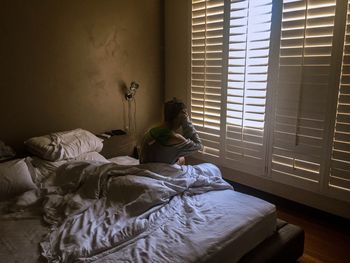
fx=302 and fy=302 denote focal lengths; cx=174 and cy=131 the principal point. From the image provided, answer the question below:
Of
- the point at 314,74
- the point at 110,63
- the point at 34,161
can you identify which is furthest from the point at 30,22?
the point at 314,74

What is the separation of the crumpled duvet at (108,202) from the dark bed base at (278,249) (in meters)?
0.37

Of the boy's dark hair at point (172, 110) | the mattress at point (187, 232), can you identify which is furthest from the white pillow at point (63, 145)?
the boy's dark hair at point (172, 110)

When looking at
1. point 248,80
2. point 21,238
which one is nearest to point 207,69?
point 248,80

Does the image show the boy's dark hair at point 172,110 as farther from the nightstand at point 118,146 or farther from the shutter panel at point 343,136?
the shutter panel at point 343,136

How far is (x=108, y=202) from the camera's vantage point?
69.6 inches

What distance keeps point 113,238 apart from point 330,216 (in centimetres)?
201

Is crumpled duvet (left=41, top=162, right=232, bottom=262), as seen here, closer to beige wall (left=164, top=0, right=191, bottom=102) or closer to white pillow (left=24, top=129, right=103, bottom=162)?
white pillow (left=24, top=129, right=103, bottom=162)

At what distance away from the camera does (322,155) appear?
2.43 meters

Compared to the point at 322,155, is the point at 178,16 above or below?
above

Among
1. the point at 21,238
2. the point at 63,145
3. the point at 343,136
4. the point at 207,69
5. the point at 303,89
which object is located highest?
the point at 207,69

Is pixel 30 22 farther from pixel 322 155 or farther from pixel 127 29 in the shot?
pixel 322 155

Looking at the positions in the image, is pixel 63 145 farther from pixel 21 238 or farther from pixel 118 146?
pixel 21 238

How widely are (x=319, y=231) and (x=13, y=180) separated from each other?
2.33 meters

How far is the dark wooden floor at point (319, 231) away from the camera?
7.02 feet
